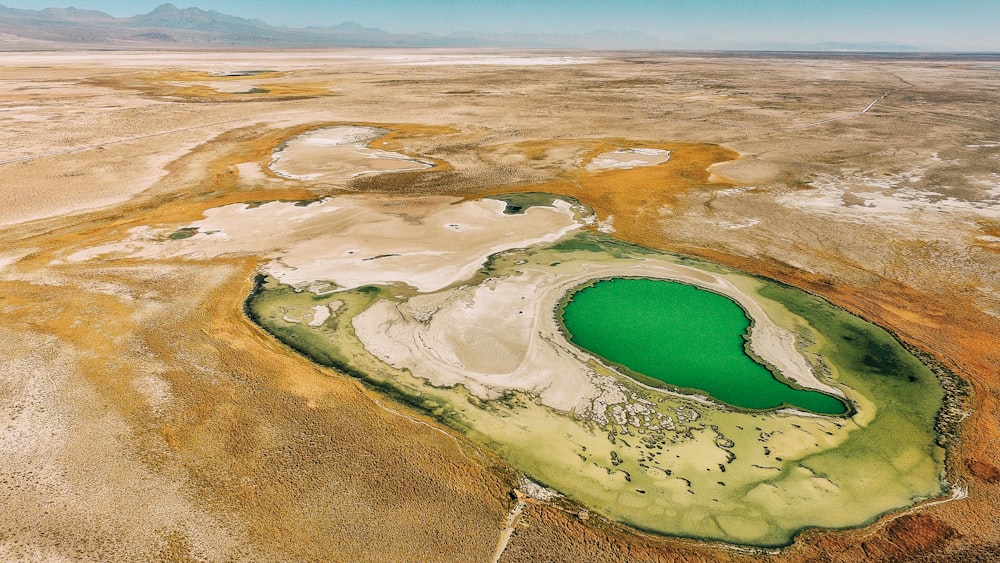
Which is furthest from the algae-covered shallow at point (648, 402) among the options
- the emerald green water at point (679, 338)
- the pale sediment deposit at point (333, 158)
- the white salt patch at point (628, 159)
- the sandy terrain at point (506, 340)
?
the white salt patch at point (628, 159)

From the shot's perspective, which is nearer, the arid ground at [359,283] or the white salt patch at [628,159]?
the arid ground at [359,283]

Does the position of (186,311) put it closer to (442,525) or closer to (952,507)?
(442,525)

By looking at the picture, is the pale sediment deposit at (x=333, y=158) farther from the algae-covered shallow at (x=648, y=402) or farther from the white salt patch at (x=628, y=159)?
the algae-covered shallow at (x=648, y=402)

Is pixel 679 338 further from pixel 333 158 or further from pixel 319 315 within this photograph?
pixel 333 158

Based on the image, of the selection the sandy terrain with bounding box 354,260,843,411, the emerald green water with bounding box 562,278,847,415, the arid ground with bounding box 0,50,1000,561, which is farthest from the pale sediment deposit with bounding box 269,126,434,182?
the emerald green water with bounding box 562,278,847,415

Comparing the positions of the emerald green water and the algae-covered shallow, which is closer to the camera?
the algae-covered shallow

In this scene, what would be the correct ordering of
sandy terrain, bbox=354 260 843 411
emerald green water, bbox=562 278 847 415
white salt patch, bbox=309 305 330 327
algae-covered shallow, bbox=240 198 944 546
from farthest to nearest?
1. white salt patch, bbox=309 305 330 327
2. sandy terrain, bbox=354 260 843 411
3. emerald green water, bbox=562 278 847 415
4. algae-covered shallow, bbox=240 198 944 546

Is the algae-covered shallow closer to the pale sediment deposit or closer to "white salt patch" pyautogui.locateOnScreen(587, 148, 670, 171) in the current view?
the pale sediment deposit
